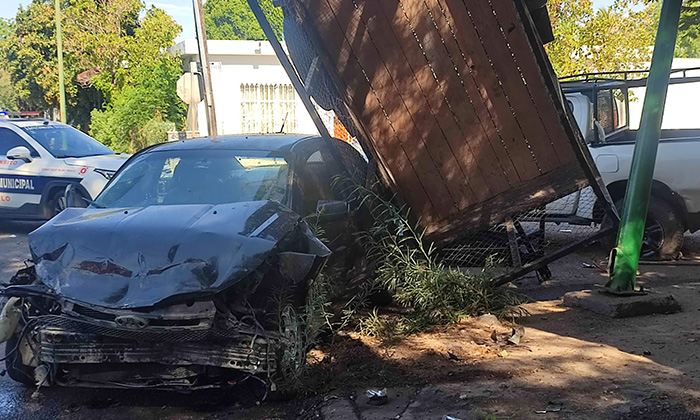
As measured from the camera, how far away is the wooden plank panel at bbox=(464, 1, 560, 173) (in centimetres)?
545

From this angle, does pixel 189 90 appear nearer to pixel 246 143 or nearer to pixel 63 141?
pixel 63 141

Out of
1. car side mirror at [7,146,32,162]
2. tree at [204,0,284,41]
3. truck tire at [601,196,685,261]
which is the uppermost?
tree at [204,0,284,41]

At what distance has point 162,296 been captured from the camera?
13.3ft

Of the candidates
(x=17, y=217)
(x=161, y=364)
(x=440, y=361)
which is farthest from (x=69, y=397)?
(x=17, y=217)

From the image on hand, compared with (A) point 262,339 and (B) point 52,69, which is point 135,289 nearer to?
(A) point 262,339

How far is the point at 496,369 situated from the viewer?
470cm

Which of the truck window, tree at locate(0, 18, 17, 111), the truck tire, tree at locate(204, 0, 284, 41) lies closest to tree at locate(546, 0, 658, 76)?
the truck window

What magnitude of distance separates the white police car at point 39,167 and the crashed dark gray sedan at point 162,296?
6247 millimetres

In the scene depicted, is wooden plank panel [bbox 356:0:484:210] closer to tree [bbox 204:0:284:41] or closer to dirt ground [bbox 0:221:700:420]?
dirt ground [bbox 0:221:700:420]

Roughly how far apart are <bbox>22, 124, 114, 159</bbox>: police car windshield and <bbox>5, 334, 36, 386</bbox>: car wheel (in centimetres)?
714

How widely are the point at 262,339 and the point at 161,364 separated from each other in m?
0.64

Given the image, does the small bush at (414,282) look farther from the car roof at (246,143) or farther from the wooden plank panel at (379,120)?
Result: the car roof at (246,143)

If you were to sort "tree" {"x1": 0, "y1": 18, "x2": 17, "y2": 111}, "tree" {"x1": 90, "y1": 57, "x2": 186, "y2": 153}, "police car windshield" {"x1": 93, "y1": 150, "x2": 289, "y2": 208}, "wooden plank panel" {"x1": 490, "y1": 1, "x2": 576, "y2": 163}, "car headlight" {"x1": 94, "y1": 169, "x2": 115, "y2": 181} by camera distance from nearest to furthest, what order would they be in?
"wooden plank panel" {"x1": 490, "y1": 1, "x2": 576, "y2": 163} < "police car windshield" {"x1": 93, "y1": 150, "x2": 289, "y2": 208} < "car headlight" {"x1": 94, "y1": 169, "x2": 115, "y2": 181} < "tree" {"x1": 90, "y1": 57, "x2": 186, "y2": 153} < "tree" {"x1": 0, "y1": 18, "x2": 17, "y2": 111}

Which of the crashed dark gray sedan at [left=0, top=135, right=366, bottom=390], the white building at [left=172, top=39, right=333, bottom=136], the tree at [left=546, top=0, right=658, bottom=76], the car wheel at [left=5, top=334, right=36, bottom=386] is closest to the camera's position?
the crashed dark gray sedan at [left=0, top=135, right=366, bottom=390]
